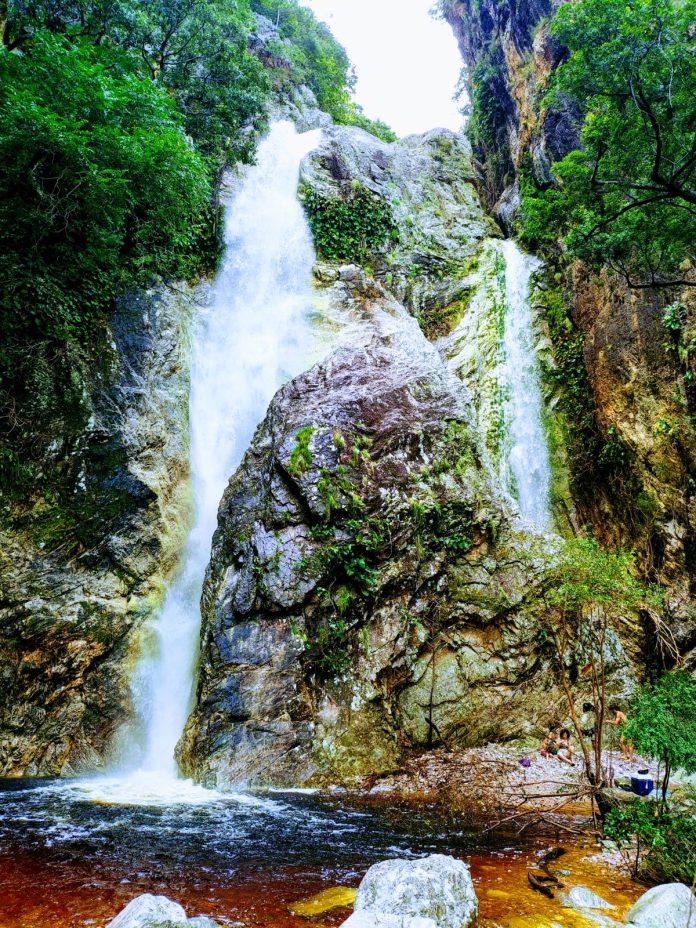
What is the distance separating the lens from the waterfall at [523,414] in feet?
49.1

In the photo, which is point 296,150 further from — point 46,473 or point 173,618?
point 173,618

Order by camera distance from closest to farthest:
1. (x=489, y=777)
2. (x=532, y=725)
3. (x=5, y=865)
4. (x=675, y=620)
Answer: (x=5, y=865)
(x=489, y=777)
(x=532, y=725)
(x=675, y=620)

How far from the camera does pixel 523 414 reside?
16.0m

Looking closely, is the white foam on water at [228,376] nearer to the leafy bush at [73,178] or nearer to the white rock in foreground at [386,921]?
the leafy bush at [73,178]

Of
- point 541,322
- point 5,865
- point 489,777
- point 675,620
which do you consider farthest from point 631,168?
point 5,865

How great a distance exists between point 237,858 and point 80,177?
11.7 m

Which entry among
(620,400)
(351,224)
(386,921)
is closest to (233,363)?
(351,224)

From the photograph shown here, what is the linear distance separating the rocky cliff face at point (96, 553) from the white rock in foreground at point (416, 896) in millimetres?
7213

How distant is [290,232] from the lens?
18297 millimetres

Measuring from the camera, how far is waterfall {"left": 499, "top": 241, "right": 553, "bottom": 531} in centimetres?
1496

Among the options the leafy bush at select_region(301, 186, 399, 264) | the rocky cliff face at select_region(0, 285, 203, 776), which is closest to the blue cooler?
the rocky cliff face at select_region(0, 285, 203, 776)

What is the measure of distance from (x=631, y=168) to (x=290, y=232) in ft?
37.5

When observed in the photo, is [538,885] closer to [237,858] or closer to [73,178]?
[237,858]

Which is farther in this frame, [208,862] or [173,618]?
[173,618]
